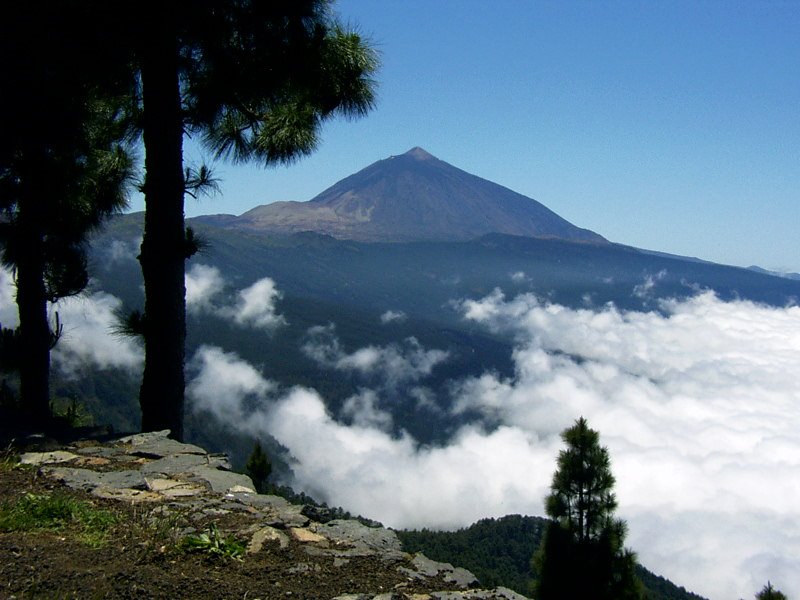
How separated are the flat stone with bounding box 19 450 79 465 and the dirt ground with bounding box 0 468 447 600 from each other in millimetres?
1268

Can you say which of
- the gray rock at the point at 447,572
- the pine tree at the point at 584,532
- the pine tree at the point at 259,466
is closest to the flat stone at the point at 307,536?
the gray rock at the point at 447,572

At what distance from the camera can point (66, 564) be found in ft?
11.1

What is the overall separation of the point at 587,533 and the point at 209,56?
20.5m

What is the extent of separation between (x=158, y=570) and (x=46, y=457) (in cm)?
305

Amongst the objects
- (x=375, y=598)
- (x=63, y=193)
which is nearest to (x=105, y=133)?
(x=63, y=193)

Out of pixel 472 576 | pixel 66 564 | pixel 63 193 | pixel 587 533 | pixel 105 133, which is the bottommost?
pixel 587 533

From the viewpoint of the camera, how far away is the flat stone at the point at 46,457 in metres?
5.63

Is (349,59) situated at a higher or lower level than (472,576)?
higher

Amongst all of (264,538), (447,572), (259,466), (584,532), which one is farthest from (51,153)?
(584,532)

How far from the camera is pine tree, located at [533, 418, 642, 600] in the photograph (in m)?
21.8

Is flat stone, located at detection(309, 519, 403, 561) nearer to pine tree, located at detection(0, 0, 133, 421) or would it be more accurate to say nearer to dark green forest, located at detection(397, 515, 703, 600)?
pine tree, located at detection(0, 0, 133, 421)

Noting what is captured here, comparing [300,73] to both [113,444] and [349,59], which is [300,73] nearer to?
[349,59]

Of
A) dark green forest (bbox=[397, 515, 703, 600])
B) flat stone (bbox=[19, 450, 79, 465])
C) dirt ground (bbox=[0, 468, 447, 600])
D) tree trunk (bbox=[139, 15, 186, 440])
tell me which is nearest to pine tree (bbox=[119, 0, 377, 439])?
tree trunk (bbox=[139, 15, 186, 440])

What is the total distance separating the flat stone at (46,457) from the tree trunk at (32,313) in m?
5.45
